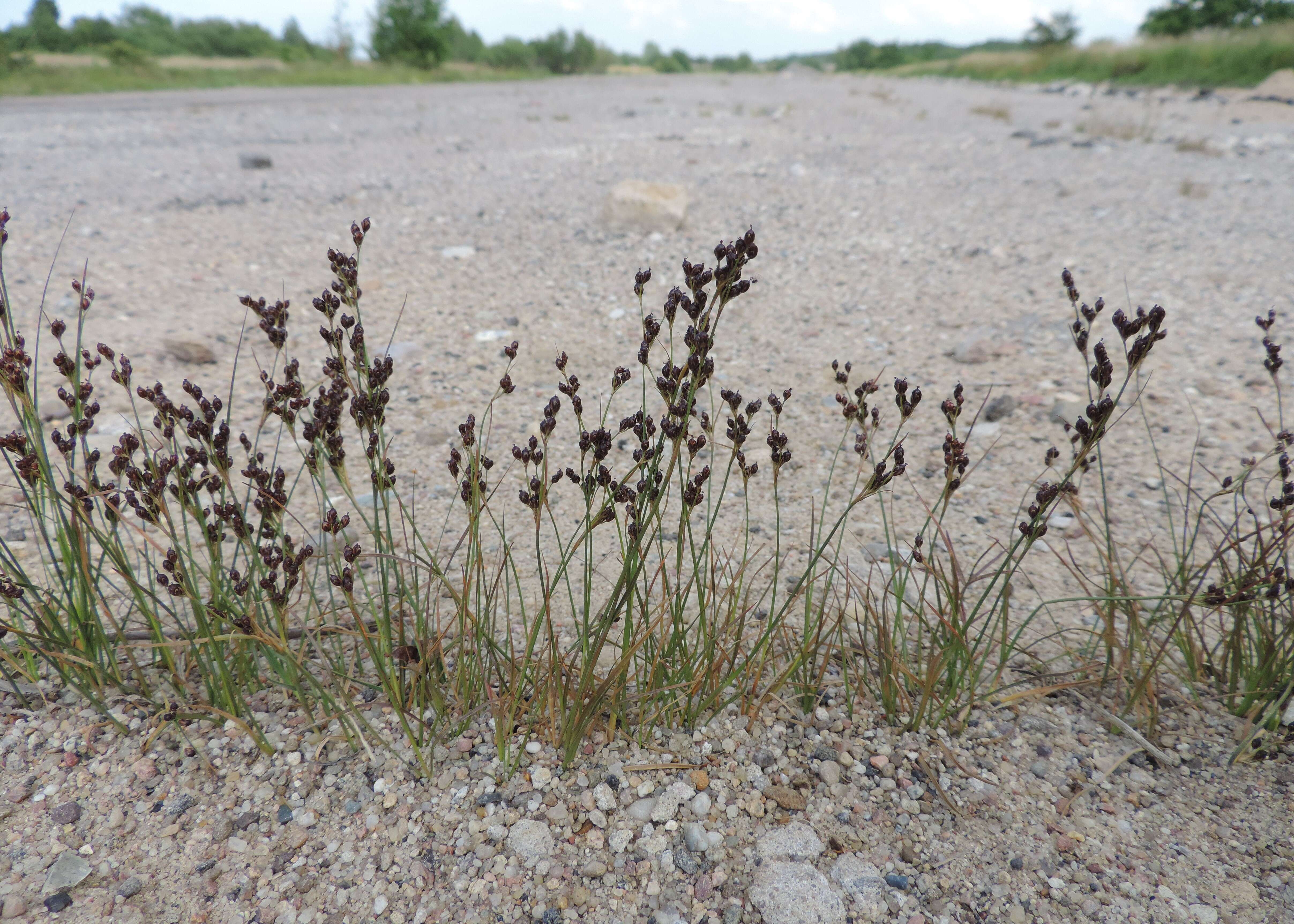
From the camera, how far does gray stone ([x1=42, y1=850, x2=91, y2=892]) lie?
1509 millimetres

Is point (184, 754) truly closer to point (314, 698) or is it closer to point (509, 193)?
point (314, 698)

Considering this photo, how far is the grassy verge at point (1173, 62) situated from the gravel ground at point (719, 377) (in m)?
8.96

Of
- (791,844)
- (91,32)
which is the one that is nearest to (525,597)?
(791,844)

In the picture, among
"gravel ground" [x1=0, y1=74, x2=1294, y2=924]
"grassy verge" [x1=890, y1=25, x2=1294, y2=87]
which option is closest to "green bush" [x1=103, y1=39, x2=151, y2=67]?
"gravel ground" [x1=0, y1=74, x2=1294, y2=924]

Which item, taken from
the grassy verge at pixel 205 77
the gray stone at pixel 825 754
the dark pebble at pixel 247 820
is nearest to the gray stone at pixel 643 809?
the gray stone at pixel 825 754

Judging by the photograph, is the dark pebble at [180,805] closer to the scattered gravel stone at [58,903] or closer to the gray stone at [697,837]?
the scattered gravel stone at [58,903]

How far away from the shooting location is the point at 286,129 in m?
10.3

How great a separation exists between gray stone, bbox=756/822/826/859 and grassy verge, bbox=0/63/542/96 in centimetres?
2014

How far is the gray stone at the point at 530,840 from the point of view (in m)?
1.64

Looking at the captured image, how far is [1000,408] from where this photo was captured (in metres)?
3.67

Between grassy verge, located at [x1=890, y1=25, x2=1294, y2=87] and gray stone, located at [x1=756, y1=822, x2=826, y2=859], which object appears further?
grassy verge, located at [x1=890, y1=25, x2=1294, y2=87]

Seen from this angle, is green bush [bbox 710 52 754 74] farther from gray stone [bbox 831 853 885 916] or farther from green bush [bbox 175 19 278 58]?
gray stone [bbox 831 853 885 916]

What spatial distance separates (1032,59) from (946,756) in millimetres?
32207

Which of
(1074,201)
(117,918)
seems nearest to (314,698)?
(117,918)
